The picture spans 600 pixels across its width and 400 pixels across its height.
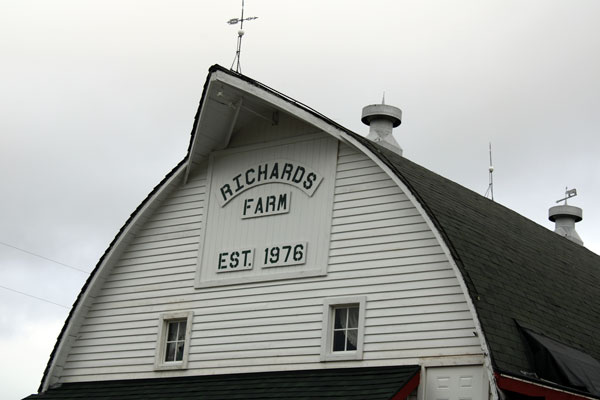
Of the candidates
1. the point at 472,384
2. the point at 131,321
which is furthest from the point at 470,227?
the point at 131,321

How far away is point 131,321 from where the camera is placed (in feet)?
73.9

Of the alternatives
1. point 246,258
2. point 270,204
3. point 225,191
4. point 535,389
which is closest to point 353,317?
point 246,258

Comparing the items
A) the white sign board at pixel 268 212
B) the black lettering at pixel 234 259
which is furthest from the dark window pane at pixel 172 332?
the black lettering at pixel 234 259

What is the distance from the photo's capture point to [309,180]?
68.7ft

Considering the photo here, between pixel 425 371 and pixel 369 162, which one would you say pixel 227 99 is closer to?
pixel 369 162

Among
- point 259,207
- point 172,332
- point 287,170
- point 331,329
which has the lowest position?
point 331,329

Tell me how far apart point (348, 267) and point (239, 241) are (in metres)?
2.71

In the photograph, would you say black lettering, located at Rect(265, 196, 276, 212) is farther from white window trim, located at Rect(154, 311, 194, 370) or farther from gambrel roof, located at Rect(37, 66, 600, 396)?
white window trim, located at Rect(154, 311, 194, 370)

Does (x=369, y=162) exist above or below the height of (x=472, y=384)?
above

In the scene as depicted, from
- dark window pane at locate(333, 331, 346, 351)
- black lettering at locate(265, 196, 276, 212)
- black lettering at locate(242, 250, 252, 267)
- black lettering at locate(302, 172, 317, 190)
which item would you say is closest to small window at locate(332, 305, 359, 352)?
dark window pane at locate(333, 331, 346, 351)

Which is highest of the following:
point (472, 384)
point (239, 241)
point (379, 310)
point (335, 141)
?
point (335, 141)

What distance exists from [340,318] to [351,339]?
1.79 feet

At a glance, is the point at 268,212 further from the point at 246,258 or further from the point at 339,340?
the point at 339,340

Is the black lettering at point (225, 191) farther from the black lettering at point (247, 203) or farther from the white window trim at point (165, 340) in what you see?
the white window trim at point (165, 340)
